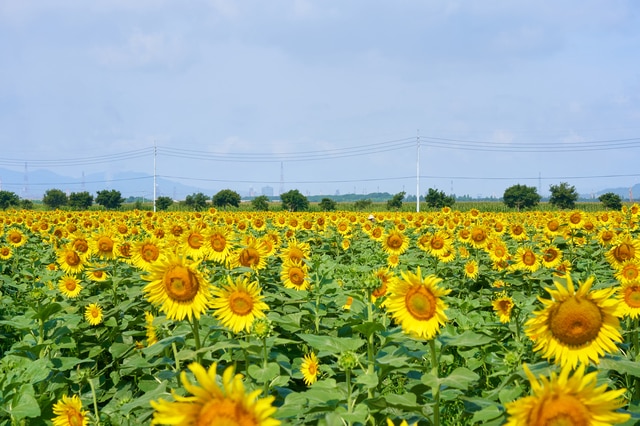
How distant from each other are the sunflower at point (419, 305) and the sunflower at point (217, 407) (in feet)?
4.96

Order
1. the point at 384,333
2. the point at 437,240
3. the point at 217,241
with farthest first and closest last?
the point at 437,240, the point at 217,241, the point at 384,333

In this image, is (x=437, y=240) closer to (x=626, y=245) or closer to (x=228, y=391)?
(x=626, y=245)

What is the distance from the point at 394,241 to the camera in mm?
8586

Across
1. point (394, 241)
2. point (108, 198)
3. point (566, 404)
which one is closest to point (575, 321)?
point (566, 404)

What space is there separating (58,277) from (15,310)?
3.38ft

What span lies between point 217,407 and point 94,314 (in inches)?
188

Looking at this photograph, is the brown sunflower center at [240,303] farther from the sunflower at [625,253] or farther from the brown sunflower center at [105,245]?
the sunflower at [625,253]

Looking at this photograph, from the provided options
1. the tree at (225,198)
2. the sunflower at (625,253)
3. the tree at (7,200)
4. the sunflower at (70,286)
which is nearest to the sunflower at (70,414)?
the sunflower at (70,286)

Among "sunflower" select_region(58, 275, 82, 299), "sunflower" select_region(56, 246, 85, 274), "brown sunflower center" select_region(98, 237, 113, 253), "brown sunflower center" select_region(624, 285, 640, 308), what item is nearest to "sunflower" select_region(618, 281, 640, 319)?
"brown sunflower center" select_region(624, 285, 640, 308)

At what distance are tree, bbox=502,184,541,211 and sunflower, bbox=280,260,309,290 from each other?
56522mm

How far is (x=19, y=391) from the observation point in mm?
3383

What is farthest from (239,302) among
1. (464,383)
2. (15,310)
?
(15,310)

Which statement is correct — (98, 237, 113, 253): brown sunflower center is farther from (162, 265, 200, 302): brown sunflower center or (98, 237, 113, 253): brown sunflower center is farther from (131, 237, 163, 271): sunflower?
(162, 265, 200, 302): brown sunflower center

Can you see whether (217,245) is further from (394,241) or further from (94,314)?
(394,241)
